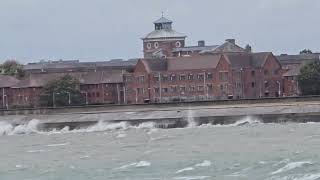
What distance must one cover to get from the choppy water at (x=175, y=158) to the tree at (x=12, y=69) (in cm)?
10510

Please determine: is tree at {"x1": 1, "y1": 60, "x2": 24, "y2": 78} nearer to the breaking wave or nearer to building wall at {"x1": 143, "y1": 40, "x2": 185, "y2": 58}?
building wall at {"x1": 143, "y1": 40, "x2": 185, "y2": 58}

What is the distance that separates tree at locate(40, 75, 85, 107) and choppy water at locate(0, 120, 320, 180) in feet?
212

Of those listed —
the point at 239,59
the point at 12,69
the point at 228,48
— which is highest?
the point at 228,48

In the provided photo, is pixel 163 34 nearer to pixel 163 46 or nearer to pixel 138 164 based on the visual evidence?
pixel 163 46

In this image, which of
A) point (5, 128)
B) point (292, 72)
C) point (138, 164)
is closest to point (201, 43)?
point (292, 72)

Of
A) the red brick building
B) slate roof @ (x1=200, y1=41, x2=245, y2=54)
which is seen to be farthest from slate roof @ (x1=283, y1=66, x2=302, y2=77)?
slate roof @ (x1=200, y1=41, x2=245, y2=54)

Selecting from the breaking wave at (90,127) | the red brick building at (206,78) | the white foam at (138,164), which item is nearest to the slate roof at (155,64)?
the red brick building at (206,78)

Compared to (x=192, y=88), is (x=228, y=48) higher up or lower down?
higher up

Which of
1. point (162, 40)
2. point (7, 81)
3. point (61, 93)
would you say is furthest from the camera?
point (162, 40)

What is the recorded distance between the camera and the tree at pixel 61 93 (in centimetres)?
12600

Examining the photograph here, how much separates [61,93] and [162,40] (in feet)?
184

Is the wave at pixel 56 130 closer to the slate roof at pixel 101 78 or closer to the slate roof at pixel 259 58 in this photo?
the slate roof at pixel 101 78

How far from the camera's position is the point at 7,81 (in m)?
145

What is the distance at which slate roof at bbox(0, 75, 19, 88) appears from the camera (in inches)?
5649
